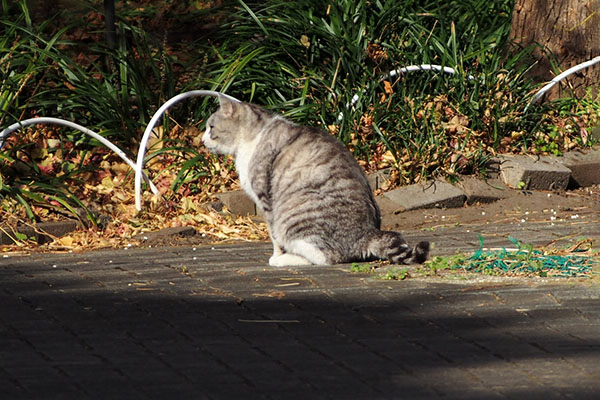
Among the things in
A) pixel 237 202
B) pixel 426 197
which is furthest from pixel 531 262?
pixel 237 202

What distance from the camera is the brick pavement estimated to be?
390cm

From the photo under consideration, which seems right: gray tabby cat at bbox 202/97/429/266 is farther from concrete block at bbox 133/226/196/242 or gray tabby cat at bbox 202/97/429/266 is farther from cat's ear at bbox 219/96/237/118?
concrete block at bbox 133/226/196/242

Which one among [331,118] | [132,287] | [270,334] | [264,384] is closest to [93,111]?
[331,118]

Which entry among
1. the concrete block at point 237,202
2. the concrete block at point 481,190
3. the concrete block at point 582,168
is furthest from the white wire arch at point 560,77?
the concrete block at point 237,202

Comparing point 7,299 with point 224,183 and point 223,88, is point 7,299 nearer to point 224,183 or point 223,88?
point 224,183

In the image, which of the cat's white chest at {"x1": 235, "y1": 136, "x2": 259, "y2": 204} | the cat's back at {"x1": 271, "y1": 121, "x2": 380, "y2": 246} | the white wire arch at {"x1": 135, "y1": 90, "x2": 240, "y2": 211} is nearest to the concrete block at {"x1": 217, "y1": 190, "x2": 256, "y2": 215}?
the white wire arch at {"x1": 135, "y1": 90, "x2": 240, "y2": 211}

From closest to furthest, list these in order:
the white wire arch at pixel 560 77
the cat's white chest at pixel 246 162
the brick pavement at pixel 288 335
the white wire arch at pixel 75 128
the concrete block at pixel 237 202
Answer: the brick pavement at pixel 288 335, the cat's white chest at pixel 246 162, the white wire arch at pixel 75 128, the concrete block at pixel 237 202, the white wire arch at pixel 560 77

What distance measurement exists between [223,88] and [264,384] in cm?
593

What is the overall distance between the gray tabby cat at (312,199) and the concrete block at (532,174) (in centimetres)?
303

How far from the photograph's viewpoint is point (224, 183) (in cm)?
898

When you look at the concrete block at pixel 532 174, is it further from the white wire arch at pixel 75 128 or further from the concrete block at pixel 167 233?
the white wire arch at pixel 75 128

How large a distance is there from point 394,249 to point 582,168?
4.15m

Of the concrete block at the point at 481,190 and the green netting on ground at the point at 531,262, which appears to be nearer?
the green netting on ground at the point at 531,262

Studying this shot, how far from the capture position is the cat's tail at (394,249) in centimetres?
616
